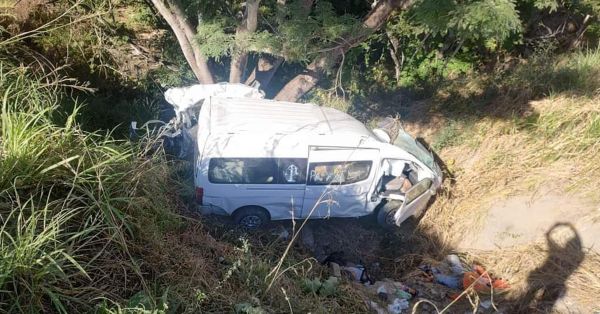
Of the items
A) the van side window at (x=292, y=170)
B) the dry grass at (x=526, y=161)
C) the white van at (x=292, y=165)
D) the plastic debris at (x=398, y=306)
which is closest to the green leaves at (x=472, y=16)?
the white van at (x=292, y=165)

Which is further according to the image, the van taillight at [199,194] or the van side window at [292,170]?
the van side window at [292,170]

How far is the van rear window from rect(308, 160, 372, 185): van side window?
171 mm

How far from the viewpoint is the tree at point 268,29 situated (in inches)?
292

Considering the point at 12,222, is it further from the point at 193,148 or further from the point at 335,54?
the point at 335,54

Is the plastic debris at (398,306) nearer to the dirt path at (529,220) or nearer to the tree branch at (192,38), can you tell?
the dirt path at (529,220)

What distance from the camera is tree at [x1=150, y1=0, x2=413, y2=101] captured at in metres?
7.42

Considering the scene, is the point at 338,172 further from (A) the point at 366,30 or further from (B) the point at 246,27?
(B) the point at 246,27

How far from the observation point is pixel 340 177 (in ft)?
22.0

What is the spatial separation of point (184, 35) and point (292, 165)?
3.91 metres

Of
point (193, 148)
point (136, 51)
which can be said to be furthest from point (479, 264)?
point (136, 51)

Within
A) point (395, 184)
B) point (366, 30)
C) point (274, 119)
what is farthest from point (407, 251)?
point (366, 30)

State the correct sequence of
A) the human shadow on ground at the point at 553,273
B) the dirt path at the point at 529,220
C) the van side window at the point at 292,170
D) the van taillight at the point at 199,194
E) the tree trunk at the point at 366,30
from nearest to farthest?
the human shadow on ground at the point at 553,273, the van taillight at the point at 199,194, the van side window at the point at 292,170, the dirt path at the point at 529,220, the tree trunk at the point at 366,30

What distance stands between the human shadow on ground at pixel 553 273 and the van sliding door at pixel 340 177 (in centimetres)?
260

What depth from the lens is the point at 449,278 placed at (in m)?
6.65
